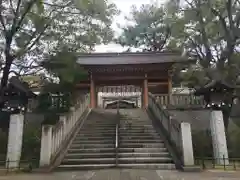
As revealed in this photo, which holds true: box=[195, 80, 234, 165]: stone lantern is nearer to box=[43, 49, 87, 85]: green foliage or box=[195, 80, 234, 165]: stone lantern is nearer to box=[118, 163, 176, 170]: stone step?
box=[118, 163, 176, 170]: stone step

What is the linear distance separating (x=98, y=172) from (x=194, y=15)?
10.6 meters

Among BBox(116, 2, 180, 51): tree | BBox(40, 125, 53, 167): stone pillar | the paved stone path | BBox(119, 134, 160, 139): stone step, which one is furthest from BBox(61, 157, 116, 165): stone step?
BBox(116, 2, 180, 51): tree

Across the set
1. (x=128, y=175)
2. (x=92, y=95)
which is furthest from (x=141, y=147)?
(x=92, y=95)

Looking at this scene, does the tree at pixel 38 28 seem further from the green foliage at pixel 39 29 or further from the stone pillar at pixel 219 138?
the stone pillar at pixel 219 138

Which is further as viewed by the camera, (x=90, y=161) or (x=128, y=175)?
(x=90, y=161)

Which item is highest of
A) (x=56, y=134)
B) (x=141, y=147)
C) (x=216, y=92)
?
(x=216, y=92)

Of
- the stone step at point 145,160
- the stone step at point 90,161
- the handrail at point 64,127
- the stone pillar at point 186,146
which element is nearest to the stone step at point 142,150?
the stone step at point 145,160

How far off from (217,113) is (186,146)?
2.54 m

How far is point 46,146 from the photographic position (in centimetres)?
906

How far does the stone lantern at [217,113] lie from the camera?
1027cm

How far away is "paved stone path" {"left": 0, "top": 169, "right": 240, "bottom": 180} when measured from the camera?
293 inches

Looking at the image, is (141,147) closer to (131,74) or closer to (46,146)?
(46,146)

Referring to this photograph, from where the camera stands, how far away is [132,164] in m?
9.30

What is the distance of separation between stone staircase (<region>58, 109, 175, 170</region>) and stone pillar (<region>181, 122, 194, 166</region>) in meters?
0.57
